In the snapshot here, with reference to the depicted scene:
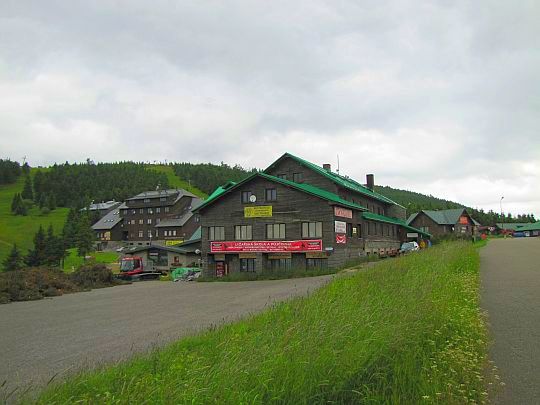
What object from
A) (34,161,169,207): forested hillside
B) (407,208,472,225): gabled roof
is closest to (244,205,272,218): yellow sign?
(407,208,472,225): gabled roof

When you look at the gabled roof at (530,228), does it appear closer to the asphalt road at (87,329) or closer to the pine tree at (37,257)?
the pine tree at (37,257)

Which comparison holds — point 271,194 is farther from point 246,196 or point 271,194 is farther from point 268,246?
point 268,246

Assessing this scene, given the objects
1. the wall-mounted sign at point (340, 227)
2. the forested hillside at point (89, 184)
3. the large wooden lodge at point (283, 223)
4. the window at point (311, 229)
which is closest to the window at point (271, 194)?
the large wooden lodge at point (283, 223)

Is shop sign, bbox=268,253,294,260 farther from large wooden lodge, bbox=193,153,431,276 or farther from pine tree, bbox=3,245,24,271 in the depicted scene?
pine tree, bbox=3,245,24,271

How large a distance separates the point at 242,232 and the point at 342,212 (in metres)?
8.95

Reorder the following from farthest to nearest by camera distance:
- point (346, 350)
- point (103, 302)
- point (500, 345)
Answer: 1. point (103, 302)
2. point (500, 345)
3. point (346, 350)

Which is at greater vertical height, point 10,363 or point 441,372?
point 441,372

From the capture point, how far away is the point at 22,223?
11731 cm

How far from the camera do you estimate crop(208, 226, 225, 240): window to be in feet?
130

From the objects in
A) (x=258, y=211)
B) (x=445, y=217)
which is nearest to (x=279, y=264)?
(x=258, y=211)

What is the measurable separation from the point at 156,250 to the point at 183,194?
53988 mm

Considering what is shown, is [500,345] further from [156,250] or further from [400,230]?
[400,230]

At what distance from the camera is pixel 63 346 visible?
36.4ft

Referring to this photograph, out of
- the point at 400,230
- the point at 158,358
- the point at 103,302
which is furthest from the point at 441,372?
the point at 400,230
